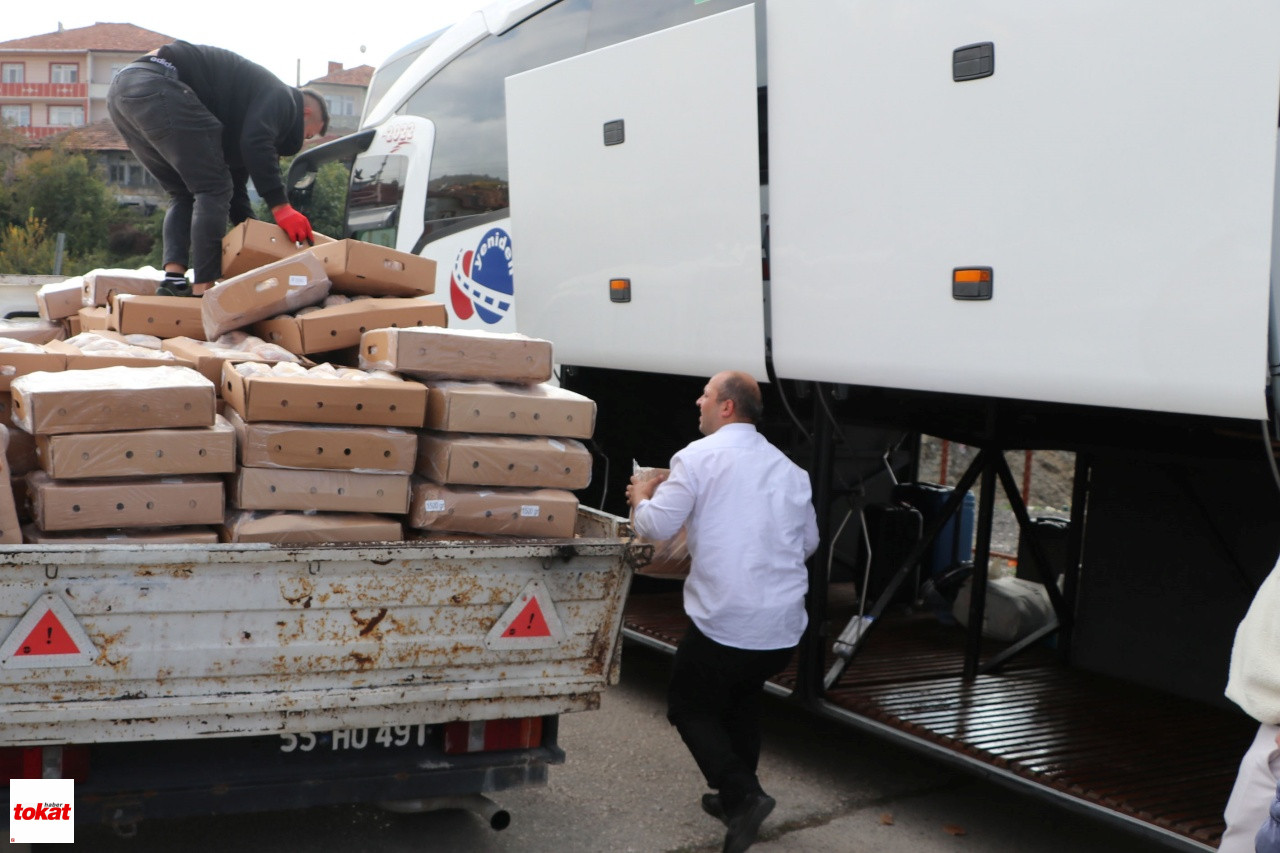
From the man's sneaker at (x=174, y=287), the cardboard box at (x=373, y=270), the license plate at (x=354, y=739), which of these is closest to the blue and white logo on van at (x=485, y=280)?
the cardboard box at (x=373, y=270)

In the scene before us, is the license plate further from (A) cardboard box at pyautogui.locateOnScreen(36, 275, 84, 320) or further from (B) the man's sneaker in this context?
(A) cardboard box at pyautogui.locateOnScreen(36, 275, 84, 320)

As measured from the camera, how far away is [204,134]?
5.84m

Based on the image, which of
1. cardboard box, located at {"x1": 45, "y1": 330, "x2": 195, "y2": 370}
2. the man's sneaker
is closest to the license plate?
cardboard box, located at {"x1": 45, "y1": 330, "x2": 195, "y2": 370}

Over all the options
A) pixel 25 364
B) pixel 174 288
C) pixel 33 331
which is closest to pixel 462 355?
pixel 25 364

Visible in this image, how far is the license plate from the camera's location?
355cm

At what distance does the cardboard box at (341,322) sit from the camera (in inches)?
188

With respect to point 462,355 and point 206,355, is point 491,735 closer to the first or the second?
point 462,355

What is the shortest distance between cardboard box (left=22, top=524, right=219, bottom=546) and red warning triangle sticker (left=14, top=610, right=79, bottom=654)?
0.34m

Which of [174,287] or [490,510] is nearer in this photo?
[490,510]

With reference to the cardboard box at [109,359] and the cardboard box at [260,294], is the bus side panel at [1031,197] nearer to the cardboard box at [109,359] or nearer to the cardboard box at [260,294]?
the cardboard box at [260,294]

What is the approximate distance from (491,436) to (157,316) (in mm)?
1742

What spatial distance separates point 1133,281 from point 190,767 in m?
2.83

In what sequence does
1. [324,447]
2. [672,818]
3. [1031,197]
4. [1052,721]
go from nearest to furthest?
[1031,197], [324,447], [672,818], [1052,721]

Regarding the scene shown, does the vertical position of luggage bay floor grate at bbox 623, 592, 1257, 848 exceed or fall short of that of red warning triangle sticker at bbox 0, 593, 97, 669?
it falls short
